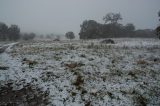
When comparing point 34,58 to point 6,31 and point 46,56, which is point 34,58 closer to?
point 46,56

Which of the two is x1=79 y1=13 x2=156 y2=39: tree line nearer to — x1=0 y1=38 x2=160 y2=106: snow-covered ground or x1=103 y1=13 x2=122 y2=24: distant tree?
x1=103 y1=13 x2=122 y2=24: distant tree

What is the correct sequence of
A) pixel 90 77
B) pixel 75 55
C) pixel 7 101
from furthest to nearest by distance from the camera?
pixel 75 55 < pixel 90 77 < pixel 7 101

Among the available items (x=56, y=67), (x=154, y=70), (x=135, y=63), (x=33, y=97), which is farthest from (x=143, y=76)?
(x=33, y=97)

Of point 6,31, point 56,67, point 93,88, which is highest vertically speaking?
point 6,31

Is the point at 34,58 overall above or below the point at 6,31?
below

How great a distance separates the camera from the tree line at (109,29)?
68188mm

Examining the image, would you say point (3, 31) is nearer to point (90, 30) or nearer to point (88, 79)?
point (90, 30)

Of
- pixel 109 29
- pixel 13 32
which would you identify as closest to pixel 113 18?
pixel 109 29

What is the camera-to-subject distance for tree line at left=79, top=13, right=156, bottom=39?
68.2 meters

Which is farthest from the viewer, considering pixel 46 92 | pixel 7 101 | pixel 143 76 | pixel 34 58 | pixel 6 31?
pixel 6 31

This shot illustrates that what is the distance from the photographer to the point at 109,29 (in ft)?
253

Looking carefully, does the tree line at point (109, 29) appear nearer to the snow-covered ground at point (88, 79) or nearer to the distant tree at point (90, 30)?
the distant tree at point (90, 30)

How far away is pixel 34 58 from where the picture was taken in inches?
800

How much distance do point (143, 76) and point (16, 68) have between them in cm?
1287
